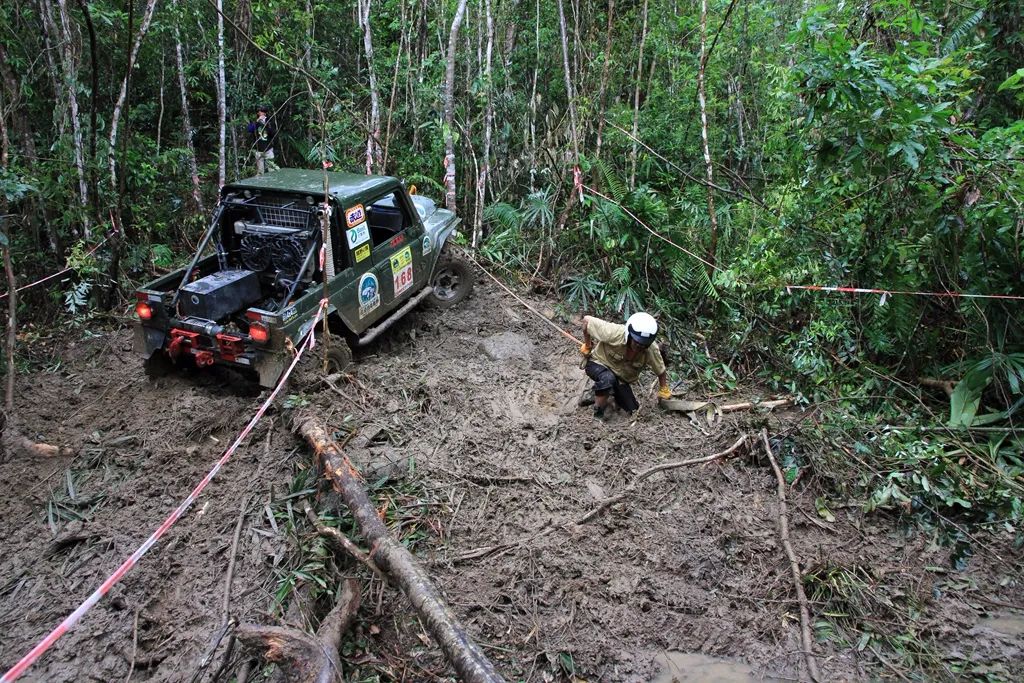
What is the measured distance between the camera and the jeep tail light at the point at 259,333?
512 cm

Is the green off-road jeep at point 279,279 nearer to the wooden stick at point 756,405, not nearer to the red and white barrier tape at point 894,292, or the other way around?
the wooden stick at point 756,405

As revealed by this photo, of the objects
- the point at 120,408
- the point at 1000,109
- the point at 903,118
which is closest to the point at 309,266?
→ the point at 120,408

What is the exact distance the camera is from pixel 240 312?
565cm

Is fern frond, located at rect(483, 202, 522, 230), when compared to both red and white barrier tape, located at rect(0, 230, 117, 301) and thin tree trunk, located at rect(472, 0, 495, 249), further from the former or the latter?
red and white barrier tape, located at rect(0, 230, 117, 301)

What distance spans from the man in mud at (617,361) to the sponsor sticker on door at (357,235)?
83.0 inches

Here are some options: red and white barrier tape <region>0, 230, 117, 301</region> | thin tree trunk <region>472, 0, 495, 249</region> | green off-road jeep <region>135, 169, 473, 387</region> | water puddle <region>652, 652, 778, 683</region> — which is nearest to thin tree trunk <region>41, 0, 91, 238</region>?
red and white barrier tape <region>0, 230, 117, 301</region>

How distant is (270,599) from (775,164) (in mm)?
9844

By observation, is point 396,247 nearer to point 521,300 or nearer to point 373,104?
point 521,300

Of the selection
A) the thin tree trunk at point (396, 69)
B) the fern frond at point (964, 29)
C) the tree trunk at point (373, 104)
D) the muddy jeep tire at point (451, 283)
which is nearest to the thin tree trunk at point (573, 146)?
the muddy jeep tire at point (451, 283)

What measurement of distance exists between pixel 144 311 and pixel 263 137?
16.6ft

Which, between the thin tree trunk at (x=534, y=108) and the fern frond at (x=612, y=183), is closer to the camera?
the fern frond at (x=612, y=183)

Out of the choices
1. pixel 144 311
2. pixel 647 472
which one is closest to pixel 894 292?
pixel 647 472

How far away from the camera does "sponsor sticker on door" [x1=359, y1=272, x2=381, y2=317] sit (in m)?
6.02

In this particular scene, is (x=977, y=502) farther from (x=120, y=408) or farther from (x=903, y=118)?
(x=120, y=408)
